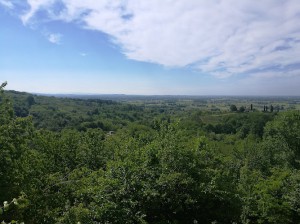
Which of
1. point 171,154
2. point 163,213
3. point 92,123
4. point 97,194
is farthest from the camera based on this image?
point 92,123

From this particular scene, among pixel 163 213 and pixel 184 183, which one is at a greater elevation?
pixel 184 183

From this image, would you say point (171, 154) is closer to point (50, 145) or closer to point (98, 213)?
point (98, 213)

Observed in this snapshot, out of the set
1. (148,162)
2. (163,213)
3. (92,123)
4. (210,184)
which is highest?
(148,162)

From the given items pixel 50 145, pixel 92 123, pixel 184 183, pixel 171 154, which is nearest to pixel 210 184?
pixel 184 183

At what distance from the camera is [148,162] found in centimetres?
2011

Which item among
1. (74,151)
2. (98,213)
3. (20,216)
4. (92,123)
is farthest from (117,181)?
(92,123)

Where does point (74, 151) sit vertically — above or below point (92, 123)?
above

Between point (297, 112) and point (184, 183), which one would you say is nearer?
point (184, 183)

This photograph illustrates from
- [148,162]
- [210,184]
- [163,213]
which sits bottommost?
[163,213]

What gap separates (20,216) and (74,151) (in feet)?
54.3

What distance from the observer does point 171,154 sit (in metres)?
20.0

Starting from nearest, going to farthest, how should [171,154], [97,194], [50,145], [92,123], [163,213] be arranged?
1. [97,194]
2. [163,213]
3. [171,154]
4. [50,145]
5. [92,123]

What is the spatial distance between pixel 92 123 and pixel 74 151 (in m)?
Answer: 113

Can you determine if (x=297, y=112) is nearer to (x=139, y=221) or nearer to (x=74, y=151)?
(x=74, y=151)
